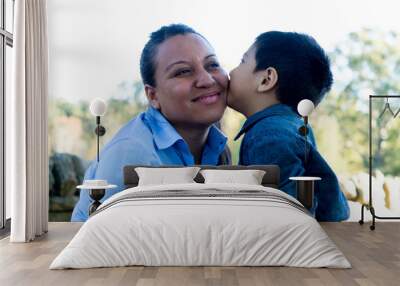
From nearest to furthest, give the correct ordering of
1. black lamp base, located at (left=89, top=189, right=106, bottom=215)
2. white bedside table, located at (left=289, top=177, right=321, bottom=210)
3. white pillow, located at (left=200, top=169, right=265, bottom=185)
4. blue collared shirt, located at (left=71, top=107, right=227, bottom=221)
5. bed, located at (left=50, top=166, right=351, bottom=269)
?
1. bed, located at (left=50, top=166, right=351, bottom=269)
2. white pillow, located at (left=200, top=169, right=265, bottom=185)
3. black lamp base, located at (left=89, top=189, right=106, bottom=215)
4. white bedside table, located at (left=289, top=177, right=321, bottom=210)
5. blue collared shirt, located at (left=71, top=107, right=227, bottom=221)

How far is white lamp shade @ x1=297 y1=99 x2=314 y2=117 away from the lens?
24.0 ft

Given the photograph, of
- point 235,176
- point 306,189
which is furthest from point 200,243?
point 306,189

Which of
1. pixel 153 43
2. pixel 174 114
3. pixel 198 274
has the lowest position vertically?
pixel 198 274

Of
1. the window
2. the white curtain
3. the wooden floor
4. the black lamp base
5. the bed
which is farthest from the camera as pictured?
the black lamp base

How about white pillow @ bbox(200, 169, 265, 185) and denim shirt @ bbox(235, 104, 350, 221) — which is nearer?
white pillow @ bbox(200, 169, 265, 185)

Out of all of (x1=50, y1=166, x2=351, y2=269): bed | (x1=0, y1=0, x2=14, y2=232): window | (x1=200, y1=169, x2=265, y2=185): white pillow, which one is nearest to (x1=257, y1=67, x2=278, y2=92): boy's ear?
(x1=200, y1=169, x2=265, y2=185): white pillow

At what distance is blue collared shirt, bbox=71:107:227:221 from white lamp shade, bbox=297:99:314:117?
3.30ft

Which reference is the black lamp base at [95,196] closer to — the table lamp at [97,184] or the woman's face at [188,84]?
the table lamp at [97,184]

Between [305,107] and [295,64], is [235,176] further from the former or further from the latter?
[295,64]

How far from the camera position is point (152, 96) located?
7605 mm

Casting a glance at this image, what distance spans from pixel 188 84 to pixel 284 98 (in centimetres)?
122

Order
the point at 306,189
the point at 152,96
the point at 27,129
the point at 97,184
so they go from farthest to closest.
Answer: the point at 152,96, the point at 306,189, the point at 97,184, the point at 27,129

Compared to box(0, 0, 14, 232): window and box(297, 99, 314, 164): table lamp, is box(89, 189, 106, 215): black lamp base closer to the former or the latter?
box(0, 0, 14, 232): window

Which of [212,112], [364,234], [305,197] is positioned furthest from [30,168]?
[364,234]
